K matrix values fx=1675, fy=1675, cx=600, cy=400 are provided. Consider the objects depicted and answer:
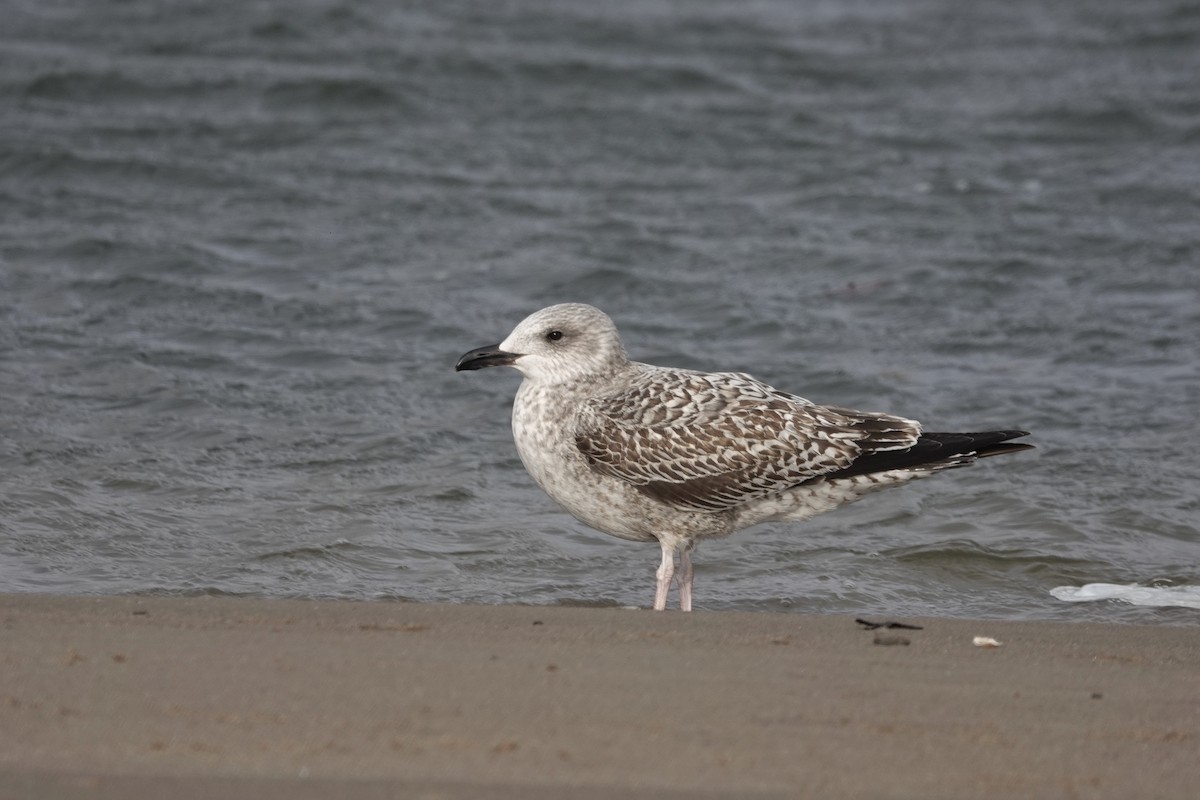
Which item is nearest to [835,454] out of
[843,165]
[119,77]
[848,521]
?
[848,521]

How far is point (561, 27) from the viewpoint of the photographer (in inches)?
814

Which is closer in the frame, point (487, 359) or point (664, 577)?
point (664, 577)

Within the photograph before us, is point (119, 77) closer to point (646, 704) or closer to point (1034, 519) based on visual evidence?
point (1034, 519)

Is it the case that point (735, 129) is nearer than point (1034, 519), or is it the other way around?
point (1034, 519)

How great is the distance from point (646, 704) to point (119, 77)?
1451 cm

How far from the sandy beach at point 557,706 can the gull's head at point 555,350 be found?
1.51 m

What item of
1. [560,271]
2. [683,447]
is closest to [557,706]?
[683,447]

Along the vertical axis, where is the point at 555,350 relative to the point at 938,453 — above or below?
above

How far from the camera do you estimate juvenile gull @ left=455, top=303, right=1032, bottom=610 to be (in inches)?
265

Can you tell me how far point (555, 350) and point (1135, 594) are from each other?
8.81 feet

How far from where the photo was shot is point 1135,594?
7152mm

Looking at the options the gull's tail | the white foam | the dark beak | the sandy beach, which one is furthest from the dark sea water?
the sandy beach

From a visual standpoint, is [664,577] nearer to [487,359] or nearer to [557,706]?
[487,359]

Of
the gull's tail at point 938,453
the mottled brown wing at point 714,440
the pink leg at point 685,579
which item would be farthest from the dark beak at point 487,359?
the gull's tail at point 938,453
